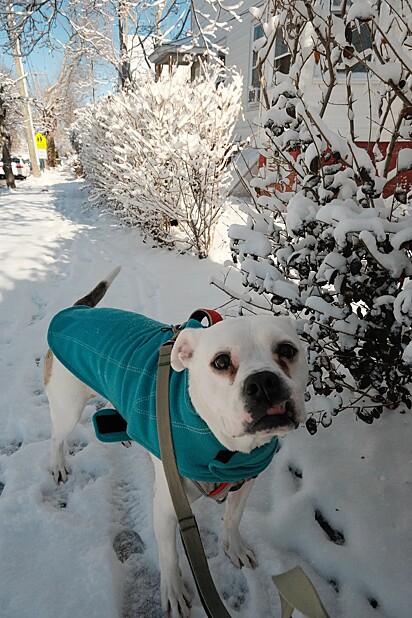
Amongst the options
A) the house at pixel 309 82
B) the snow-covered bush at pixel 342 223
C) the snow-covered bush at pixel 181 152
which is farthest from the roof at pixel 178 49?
the snow-covered bush at pixel 342 223

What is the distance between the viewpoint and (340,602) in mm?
1638

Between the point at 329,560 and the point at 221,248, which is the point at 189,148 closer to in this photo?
the point at 221,248

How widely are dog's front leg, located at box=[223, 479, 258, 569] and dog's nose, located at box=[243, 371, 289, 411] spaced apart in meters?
0.68

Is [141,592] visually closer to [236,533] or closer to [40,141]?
[236,533]

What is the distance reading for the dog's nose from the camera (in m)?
1.29

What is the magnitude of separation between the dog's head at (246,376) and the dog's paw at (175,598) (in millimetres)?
682

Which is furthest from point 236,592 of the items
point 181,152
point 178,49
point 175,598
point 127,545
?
point 178,49

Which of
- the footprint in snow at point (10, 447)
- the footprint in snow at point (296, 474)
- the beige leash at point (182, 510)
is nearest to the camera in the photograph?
the beige leash at point (182, 510)

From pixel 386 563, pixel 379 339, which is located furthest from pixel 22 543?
pixel 379 339

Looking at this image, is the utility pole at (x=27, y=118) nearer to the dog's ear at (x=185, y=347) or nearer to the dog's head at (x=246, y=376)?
the dog's ear at (x=185, y=347)

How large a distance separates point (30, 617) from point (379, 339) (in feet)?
6.39

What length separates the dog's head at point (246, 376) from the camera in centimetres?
130

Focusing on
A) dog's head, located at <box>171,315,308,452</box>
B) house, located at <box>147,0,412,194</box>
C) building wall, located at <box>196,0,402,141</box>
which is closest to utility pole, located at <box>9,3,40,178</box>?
building wall, located at <box>196,0,402,141</box>

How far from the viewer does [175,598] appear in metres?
1.64
